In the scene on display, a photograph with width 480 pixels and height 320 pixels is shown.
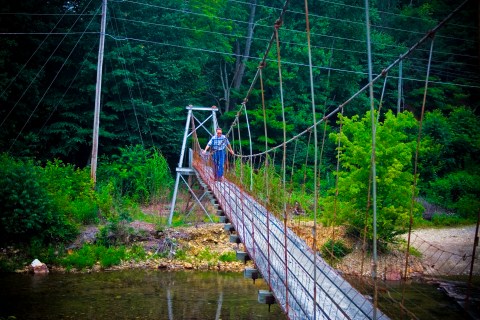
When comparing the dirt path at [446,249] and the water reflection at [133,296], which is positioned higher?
the water reflection at [133,296]

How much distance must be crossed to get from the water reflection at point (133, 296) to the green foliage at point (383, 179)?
2.45 m

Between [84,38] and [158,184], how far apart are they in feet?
17.0

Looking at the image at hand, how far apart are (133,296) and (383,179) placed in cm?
483

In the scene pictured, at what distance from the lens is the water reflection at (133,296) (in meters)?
6.25

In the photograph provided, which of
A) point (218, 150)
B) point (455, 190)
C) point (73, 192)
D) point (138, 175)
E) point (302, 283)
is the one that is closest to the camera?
point (302, 283)

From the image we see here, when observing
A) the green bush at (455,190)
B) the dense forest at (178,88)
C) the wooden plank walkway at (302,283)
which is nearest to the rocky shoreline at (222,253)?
the dense forest at (178,88)

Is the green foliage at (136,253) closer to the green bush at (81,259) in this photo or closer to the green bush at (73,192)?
the green bush at (81,259)

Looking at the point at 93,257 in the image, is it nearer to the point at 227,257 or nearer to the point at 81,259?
the point at 81,259

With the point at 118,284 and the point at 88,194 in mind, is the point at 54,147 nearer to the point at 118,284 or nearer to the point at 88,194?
the point at 88,194

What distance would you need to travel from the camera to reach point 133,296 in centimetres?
707

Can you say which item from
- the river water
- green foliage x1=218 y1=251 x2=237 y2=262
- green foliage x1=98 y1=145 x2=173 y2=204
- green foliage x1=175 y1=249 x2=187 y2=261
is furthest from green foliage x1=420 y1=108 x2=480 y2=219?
green foliage x1=175 y1=249 x2=187 y2=261

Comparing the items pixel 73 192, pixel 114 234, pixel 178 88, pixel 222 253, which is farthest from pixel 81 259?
pixel 178 88

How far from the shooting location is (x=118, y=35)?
14352mm

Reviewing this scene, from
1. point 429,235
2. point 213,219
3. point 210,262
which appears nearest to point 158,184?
point 213,219
